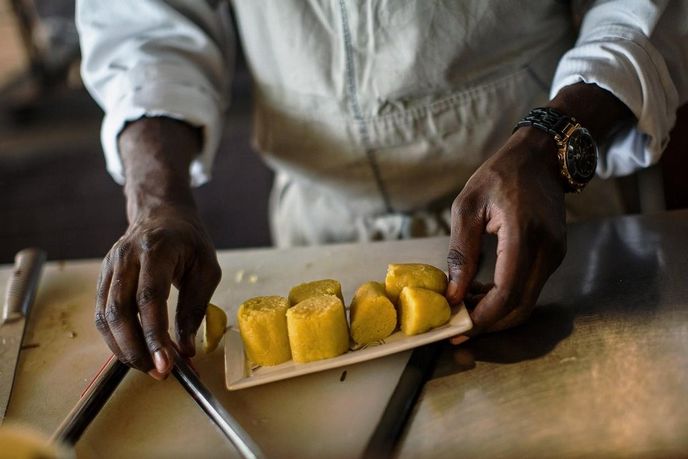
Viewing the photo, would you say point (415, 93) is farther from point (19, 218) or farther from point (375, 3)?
point (19, 218)

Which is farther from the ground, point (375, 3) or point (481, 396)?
point (375, 3)

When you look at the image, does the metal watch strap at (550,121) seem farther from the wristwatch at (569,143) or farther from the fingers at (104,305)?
the fingers at (104,305)

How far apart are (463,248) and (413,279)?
6 cm

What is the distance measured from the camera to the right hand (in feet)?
2.51

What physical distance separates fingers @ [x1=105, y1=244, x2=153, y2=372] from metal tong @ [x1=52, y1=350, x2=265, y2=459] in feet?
0.08

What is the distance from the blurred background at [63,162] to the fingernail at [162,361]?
1685 millimetres

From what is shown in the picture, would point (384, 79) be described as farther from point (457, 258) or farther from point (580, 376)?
point (580, 376)

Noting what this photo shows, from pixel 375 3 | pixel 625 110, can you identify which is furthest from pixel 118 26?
pixel 625 110

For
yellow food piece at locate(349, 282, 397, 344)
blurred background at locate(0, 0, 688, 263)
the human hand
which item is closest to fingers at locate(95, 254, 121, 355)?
the human hand

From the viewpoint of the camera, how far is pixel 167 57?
3.56 feet

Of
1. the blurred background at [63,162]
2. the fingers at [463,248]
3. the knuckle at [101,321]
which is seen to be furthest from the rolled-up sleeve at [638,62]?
the blurred background at [63,162]

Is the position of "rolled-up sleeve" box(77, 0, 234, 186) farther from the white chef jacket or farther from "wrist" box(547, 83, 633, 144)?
"wrist" box(547, 83, 633, 144)

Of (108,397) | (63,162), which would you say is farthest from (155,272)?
(63,162)

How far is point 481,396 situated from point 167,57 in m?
0.67
